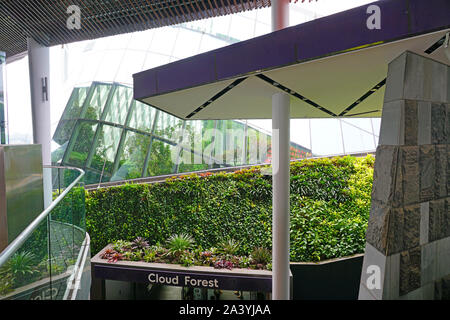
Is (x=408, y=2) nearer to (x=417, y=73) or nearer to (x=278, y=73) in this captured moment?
(x=417, y=73)

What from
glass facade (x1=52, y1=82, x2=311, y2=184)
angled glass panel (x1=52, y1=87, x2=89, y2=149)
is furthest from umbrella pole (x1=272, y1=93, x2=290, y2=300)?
angled glass panel (x1=52, y1=87, x2=89, y2=149)

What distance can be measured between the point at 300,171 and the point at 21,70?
17828mm

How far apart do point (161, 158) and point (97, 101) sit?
14.7 ft

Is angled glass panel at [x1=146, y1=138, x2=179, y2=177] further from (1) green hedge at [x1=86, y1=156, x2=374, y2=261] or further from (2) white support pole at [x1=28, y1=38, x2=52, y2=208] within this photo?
(2) white support pole at [x1=28, y1=38, x2=52, y2=208]

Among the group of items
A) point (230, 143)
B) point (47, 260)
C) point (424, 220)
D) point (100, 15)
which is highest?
point (100, 15)

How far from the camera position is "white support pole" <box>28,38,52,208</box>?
A: 33.6ft

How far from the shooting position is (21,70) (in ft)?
63.0

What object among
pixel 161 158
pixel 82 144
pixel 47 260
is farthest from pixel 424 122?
pixel 82 144

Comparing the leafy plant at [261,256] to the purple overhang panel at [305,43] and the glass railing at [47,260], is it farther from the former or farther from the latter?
the purple overhang panel at [305,43]

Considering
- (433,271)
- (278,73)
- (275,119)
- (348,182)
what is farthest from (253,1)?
(433,271)

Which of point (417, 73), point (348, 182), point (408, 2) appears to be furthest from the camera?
point (348, 182)

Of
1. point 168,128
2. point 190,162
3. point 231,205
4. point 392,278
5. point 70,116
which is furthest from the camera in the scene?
point 70,116

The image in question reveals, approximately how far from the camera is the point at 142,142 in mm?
14023

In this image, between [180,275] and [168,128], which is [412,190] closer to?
[180,275]
